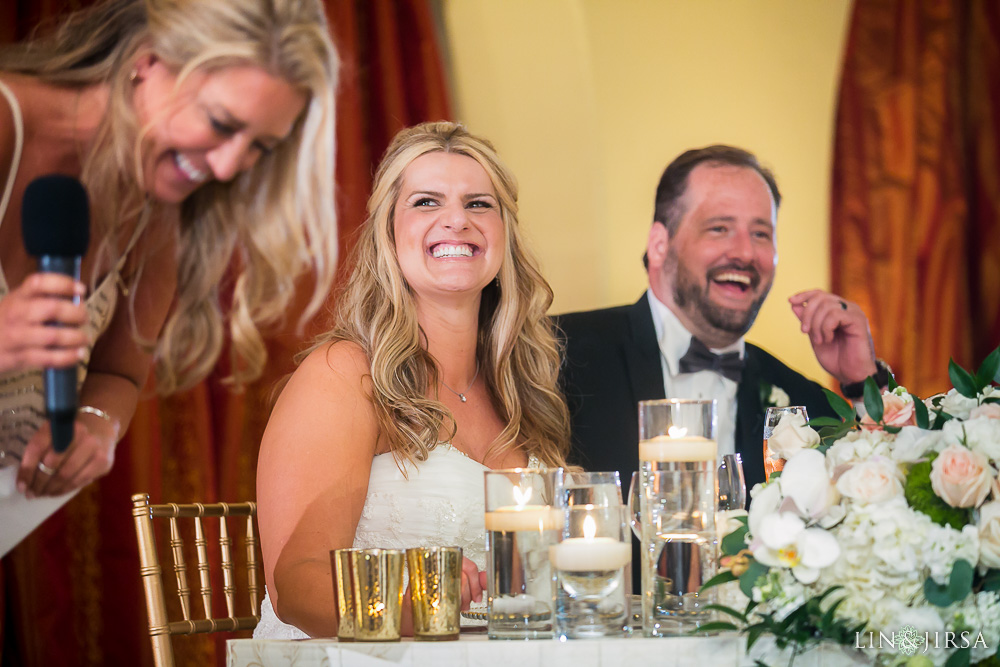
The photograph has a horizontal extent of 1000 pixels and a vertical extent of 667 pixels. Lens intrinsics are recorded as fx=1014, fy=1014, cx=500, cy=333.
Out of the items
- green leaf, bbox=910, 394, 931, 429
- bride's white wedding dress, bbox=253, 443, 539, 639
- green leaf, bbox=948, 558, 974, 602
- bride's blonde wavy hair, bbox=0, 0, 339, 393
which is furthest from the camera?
bride's white wedding dress, bbox=253, 443, 539, 639

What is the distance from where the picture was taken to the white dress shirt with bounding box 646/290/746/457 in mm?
3053

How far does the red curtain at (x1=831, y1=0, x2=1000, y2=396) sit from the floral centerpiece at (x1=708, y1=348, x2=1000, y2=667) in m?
2.07

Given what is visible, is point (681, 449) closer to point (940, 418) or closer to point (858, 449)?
point (858, 449)

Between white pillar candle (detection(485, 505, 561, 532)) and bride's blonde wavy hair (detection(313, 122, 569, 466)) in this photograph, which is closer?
white pillar candle (detection(485, 505, 561, 532))

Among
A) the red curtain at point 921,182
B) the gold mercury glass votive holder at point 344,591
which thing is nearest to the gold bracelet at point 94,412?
the gold mercury glass votive holder at point 344,591

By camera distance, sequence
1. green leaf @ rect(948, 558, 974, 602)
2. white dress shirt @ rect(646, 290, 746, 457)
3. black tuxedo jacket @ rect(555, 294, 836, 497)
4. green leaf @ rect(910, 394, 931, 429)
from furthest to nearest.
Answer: white dress shirt @ rect(646, 290, 746, 457) < black tuxedo jacket @ rect(555, 294, 836, 497) < green leaf @ rect(910, 394, 931, 429) < green leaf @ rect(948, 558, 974, 602)

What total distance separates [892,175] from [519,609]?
254 centimetres

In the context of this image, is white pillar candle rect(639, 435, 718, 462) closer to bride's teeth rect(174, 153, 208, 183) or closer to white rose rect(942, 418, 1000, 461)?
white rose rect(942, 418, 1000, 461)

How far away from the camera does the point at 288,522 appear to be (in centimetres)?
210

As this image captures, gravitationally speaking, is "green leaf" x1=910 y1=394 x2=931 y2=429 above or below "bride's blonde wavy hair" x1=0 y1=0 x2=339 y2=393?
below

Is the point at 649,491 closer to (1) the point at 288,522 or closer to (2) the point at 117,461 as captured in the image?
(1) the point at 288,522

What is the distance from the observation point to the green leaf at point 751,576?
1.28 m

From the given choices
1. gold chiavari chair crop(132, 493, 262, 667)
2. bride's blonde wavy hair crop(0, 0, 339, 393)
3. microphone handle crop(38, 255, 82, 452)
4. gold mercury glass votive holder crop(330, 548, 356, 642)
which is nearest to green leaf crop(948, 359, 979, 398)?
gold mercury glass votive holder crop(330, 548, 356, 642)

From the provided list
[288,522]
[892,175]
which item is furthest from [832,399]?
[892,175]
